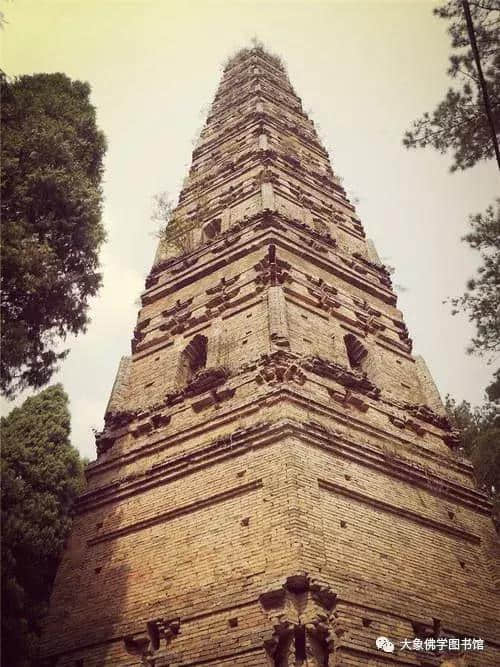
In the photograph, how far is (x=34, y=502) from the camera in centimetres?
1137

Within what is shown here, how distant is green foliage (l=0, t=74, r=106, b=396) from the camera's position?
8.01 m

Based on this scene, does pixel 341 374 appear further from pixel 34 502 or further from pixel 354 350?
pixel 34 502

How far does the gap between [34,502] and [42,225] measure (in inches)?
224

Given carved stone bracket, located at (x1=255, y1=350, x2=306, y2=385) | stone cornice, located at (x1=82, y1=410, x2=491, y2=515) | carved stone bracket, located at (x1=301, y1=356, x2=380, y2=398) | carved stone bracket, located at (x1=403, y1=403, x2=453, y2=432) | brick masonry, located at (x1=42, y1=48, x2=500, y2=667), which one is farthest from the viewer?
carved stone bracket, located at (x1=403, y1=403, x2=453, y2=432)

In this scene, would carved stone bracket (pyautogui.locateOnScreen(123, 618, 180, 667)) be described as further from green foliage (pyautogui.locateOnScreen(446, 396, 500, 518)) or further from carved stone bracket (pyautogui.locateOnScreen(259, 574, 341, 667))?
green foliage (pyautogui.locateOnScreen(446, 396, 500, 518))

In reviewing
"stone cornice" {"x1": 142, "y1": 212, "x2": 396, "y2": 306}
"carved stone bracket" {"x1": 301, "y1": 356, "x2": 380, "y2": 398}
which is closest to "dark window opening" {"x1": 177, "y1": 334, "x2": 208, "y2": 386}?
"stone cornice" {"x1": 142, "y1": 212, "x2": 396, "y2": 306}

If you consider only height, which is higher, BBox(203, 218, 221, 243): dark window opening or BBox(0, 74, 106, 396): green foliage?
BBox(203, 218, 221, 243): dark window opening

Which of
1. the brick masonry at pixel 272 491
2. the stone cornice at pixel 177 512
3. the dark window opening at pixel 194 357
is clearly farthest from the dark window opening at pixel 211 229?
the stone cornice at pixel 177 512

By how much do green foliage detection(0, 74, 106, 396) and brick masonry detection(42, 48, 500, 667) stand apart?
286cm

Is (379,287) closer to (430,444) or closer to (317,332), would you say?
(317,332)

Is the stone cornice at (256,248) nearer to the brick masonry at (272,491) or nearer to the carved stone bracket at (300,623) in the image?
the brick masonry at (272,491)

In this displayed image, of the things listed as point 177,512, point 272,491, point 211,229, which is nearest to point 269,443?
point 272,491

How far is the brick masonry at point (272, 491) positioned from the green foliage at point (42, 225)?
2.86 meters

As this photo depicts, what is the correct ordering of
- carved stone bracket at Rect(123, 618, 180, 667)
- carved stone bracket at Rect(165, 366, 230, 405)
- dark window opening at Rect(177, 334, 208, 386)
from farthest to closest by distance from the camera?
dark window opening at Rect(177, 334, 208, 386) → carved stone bracket at Rect(165, 366, 230, 405) → carved stone bracket at Rect(123, 618, 180, 667)
